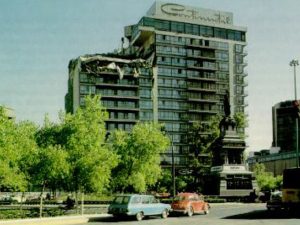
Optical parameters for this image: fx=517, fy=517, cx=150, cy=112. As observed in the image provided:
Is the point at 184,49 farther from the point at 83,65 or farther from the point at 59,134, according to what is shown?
the point at 59,134

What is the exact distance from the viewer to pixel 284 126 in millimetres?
189125

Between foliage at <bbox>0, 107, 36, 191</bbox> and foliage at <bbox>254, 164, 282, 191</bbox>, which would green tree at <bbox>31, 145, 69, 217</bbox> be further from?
foliage at <bbox>254, 164, 282, 191</bbox>

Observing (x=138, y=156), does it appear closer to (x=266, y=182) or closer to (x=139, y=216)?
(x=139, y=216)

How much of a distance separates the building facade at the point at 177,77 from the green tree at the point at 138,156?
2051 inches

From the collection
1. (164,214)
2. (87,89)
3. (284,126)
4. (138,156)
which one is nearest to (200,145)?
(138,156)

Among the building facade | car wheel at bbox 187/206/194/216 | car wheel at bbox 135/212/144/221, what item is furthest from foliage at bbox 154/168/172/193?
car wheel at bbox 135/212/144/221

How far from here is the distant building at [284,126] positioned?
186 meters

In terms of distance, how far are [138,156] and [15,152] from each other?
1862 cm

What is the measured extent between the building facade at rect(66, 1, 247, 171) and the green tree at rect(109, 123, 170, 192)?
5210 cm

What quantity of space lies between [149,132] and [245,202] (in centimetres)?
1405

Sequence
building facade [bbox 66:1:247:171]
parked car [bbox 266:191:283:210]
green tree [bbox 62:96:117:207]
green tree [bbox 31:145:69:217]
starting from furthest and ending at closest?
building facade [bbox 66:1:247:171]
parked car [bbox 266:191:283:210]
green tree [bbox 62:96:117:207]
green tree [bbox 31:145:69:217]

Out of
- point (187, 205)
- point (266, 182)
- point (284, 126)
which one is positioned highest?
point (284, 126)

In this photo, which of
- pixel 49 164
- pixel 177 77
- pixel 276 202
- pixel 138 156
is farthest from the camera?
pixel 177 77

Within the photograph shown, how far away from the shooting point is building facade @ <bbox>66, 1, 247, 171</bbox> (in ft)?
346
